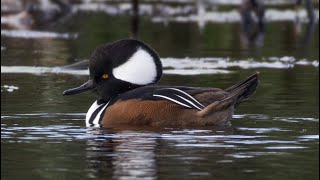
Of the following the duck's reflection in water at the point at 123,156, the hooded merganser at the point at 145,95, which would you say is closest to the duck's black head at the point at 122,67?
the hooded merganser at the point at 145,95

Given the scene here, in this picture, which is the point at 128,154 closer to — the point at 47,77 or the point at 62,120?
the point at 62,120

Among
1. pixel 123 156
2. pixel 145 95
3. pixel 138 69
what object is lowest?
pixel 123 156

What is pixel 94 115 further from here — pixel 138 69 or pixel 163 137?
pixel 163 137

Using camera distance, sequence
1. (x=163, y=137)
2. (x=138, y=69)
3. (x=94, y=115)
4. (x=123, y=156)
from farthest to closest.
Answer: (x=138, y=69) → (x=94, y=115) → (x=163, y=137) → (x=123, y=156)

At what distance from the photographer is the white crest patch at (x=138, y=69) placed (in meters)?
10.5

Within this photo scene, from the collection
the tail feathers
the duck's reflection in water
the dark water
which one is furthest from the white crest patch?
the duck's reflection in water

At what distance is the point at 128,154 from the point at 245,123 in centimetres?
210

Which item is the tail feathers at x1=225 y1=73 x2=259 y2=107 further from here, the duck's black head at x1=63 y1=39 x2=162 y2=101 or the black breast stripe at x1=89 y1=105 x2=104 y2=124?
the black breast stripe at x1=89 y1=105 x2=104 y2=124

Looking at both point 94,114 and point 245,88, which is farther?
point 94,114

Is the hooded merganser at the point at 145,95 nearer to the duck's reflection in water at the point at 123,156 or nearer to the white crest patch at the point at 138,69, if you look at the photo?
the white crest patch at the point at 138,69

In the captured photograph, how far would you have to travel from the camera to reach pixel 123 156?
859cm

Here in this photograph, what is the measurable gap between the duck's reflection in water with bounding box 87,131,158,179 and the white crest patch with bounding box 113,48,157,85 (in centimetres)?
96

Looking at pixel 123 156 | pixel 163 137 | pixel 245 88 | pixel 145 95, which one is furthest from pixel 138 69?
pixel 123 156

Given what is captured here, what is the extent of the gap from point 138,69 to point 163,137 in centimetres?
126
